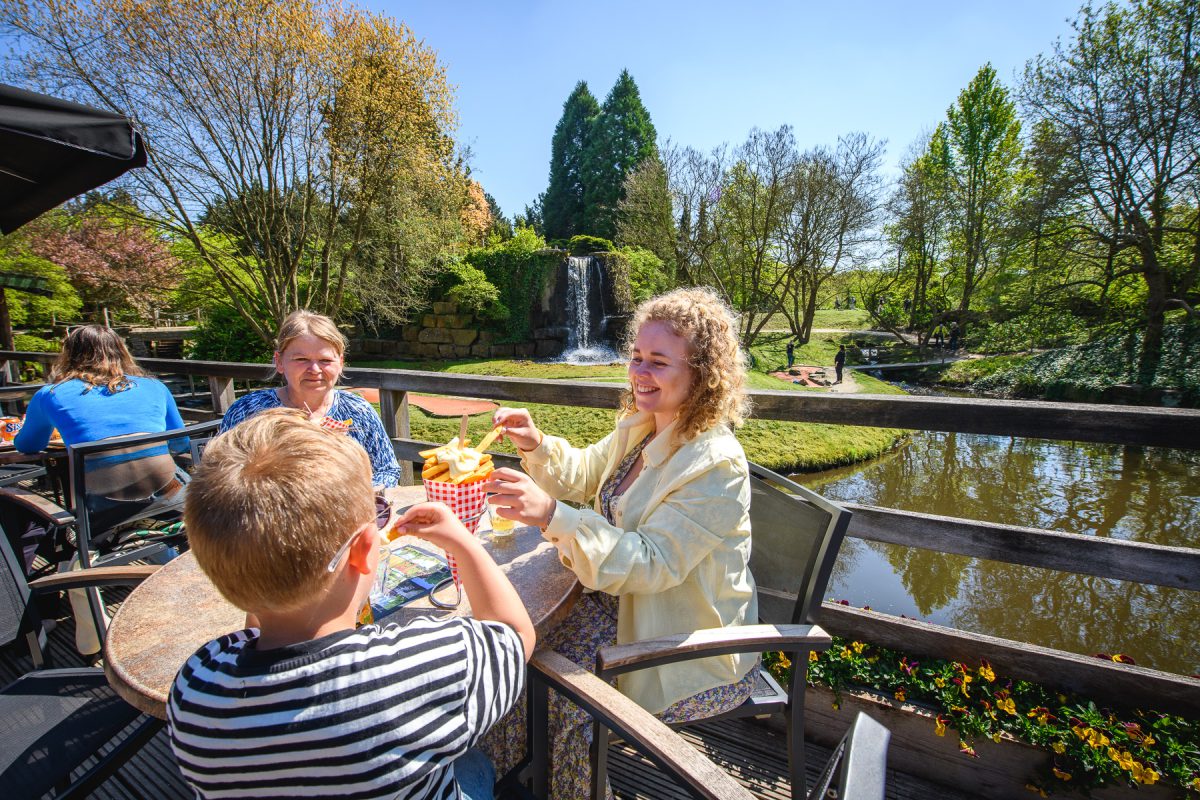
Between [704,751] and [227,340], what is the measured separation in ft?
43.0

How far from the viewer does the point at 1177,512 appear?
7.69 m

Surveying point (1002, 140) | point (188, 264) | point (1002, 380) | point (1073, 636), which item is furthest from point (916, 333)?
point (188, 264)

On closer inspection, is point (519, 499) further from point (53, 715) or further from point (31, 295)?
point (31, 295)

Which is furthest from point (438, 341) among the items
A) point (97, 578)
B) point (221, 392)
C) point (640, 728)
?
point (640, 728)

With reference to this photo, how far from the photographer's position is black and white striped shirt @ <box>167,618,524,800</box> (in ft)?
2.28

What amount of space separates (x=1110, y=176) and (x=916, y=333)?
56.7 ft

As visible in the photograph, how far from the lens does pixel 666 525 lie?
4.34ft

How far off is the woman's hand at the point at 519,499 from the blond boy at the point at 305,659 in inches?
14.8

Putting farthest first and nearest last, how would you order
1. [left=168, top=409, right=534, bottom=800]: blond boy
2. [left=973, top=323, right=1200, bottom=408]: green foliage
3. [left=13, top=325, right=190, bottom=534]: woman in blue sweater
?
1. [left=973, top=323, right=1200, bottom=408]: green foliage
2. [left=13, top=325, right=190, bottom=534]: woman in blue sweater
3. [left=168, top=409, right=534, bottom=800]: blond boy

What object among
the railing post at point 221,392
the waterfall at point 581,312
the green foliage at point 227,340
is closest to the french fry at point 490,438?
the railing post at point 221,392

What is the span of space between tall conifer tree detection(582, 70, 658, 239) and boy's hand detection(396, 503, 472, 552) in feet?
111

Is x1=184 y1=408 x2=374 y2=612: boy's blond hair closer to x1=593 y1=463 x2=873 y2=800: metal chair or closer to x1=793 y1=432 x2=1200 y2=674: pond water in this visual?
x1=593 y1=463 x2=873 y2=800: metal chair

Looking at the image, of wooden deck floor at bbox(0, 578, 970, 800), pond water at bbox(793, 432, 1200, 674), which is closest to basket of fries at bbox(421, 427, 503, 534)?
wooden deck floor at bbox(0, 578, 970, 800)

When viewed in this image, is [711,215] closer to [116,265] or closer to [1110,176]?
[1110,176]
